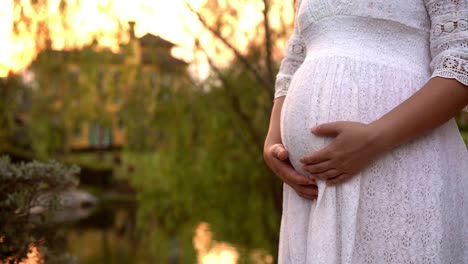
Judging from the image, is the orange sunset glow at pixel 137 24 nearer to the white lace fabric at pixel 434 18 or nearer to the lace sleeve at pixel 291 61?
the lace sleeve at pixel 291 61

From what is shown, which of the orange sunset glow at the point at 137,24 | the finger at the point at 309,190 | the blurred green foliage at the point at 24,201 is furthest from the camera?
the orange sunset glow at the point at 137,24

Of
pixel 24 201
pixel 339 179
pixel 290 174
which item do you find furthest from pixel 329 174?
pixel 24 201

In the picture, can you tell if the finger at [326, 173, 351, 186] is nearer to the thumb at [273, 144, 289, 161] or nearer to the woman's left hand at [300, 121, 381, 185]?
the woman's left hand at [300, 121, 381, 185]

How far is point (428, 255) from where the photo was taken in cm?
110

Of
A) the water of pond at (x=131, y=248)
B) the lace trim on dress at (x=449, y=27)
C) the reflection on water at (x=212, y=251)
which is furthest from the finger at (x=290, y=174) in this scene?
the reflection on water at (x=212, y=251)

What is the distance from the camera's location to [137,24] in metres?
4.15

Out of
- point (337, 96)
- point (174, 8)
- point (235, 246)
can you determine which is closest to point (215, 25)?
point (174, 8)

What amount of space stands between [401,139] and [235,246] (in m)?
6.14

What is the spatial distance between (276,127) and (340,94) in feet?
0.89

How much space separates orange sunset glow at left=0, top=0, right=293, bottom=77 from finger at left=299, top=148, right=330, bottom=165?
2046mm

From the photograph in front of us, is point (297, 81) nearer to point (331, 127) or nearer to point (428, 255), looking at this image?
point (331, 127)

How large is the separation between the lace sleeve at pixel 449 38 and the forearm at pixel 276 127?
37 cm

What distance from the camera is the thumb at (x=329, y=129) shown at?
1120 millimetres

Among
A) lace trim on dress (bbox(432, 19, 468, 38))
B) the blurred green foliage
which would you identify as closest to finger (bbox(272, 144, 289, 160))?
lace trim on dress (bbox(432, 19, 468, 38))
